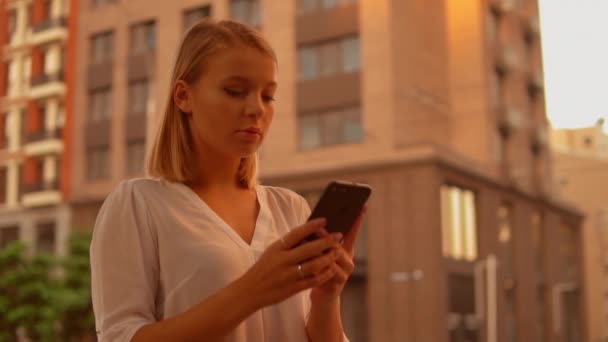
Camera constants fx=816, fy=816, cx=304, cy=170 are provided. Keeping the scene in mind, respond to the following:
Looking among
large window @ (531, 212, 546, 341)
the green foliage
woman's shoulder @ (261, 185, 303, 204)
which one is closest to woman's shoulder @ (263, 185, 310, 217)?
woman's shoulder @ (261, 185, 303, 204)

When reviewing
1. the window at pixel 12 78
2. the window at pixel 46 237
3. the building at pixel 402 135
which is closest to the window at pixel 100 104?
the building at pixel 402 135

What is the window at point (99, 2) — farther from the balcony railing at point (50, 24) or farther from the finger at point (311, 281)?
the finger at point (311, 281)

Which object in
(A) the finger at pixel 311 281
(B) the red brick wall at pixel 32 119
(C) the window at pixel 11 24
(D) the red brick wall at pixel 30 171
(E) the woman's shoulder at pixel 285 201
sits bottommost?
(A) the finger at pixel 311 281

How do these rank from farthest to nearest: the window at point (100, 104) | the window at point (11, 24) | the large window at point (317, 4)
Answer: the window at point (11, 24) → the window at point (100, 104) → the large window at point (317, 4)

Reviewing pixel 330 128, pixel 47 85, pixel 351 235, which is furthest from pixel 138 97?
pixel 351 235

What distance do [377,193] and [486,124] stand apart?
15.1 ft

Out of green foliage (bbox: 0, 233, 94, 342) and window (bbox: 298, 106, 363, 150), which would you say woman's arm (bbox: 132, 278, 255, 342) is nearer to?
window (bbox: 298, 106, 363, 150)

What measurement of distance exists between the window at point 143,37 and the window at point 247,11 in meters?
3.07

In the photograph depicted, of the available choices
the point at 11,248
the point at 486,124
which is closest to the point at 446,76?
the point at 486,124

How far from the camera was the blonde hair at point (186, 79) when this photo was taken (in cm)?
141

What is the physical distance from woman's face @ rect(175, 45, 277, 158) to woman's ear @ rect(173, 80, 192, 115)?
0.03 meters

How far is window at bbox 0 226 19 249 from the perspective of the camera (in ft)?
83.7

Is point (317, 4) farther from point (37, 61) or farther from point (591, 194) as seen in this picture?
point (591, 194)

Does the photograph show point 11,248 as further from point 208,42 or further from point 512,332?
point 208,42
